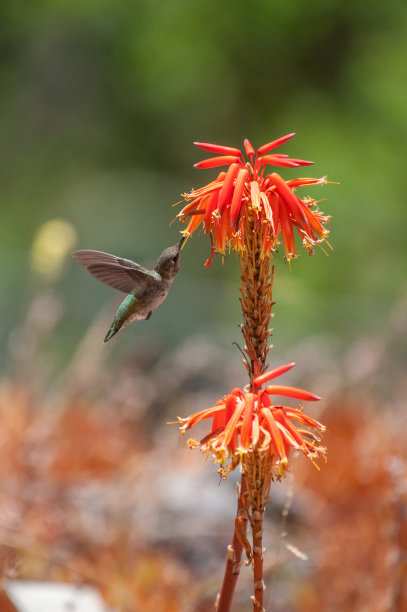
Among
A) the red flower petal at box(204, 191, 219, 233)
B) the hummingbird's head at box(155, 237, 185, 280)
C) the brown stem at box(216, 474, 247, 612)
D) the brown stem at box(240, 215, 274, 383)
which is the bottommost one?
the brown stem at box(216, 474, 247, 612)

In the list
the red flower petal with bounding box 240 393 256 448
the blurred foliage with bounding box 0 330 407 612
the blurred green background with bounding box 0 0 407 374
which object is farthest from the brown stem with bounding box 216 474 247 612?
the blurred green background with bounding box 0 0 407 374

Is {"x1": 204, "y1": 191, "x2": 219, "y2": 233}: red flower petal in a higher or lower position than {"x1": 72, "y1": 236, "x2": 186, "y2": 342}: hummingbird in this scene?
lower

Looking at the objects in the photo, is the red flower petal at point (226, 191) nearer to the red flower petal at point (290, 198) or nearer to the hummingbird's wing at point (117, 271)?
the red flower petal at point (290, 198)

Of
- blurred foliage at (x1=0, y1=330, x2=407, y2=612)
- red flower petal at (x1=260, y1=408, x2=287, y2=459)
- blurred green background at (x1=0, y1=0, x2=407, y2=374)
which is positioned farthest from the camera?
blurred green background at (x1=0, y1=0, x2=407, y2=374)

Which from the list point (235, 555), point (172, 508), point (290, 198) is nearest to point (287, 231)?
point (290, 198)

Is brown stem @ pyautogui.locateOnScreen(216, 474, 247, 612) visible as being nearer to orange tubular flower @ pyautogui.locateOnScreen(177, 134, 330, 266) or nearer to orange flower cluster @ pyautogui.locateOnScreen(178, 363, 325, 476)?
orange flower cluster @ pyautogui.locateOnScreen(178, 363, 325, 476)

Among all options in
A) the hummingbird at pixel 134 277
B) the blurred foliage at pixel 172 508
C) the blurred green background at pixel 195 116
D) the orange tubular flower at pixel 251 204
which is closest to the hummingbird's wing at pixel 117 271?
the hummingbird at pixel 134 277

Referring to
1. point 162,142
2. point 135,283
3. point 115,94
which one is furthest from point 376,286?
point 135,283

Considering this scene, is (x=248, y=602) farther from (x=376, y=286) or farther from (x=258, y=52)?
(x=258, y=52)
